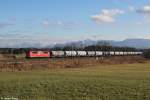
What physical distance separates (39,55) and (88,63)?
2685cm

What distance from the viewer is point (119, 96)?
23.0 metres

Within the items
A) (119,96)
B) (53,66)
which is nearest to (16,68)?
(53,66)

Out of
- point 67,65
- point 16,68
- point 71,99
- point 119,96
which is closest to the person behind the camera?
point 71,99

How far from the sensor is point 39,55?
10756 centimetres

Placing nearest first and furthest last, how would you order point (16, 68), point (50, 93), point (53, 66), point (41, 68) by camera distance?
point (50, 93)
point (16, 68)
point (41, 68)
point (53, 66)

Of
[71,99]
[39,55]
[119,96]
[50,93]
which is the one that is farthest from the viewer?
[39,55]

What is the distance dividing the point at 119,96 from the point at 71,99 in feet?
11.0

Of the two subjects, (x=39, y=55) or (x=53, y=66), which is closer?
(x=53, y=66)

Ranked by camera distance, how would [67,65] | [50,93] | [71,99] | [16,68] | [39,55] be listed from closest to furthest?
[71,99] < [50,93] < [16,68] < [67,65] < [39,55]

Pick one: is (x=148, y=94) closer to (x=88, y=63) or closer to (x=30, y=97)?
(x=30, y=97)

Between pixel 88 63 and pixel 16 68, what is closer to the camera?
pixel 16 68

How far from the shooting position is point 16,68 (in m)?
61.0

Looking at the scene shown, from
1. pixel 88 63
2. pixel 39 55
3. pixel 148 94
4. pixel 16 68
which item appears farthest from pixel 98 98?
pixel 39 55

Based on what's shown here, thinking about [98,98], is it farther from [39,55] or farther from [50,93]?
[39,55]
